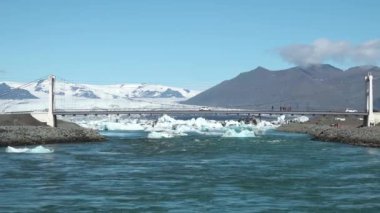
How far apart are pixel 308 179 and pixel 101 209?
14.2 m

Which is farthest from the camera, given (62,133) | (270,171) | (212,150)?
(62,133)

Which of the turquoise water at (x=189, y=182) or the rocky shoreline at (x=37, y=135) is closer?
the turquoise water at (x=189, y=182)

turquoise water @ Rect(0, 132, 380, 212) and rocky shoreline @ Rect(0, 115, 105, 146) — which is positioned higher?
rocky shoreline @ Rect(0, 115, 105, 146)

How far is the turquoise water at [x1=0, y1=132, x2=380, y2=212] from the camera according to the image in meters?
28.7

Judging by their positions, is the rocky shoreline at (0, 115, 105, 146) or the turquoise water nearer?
the turquoise water

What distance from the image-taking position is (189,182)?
3609 centimetres

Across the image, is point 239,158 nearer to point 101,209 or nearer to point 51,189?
point 51,189

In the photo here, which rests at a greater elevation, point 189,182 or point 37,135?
point 37,135

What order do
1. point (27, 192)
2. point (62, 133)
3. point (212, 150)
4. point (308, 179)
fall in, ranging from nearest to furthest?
point (27, 192)
point (308, 179)
point (212, 150)
point (62, 133)

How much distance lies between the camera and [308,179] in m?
37.6

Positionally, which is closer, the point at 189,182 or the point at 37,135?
the point at 189,182

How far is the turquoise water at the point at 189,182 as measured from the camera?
28.7m

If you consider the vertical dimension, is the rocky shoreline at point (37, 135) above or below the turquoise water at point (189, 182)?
above

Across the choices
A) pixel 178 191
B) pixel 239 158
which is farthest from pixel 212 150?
pixel 178 191
